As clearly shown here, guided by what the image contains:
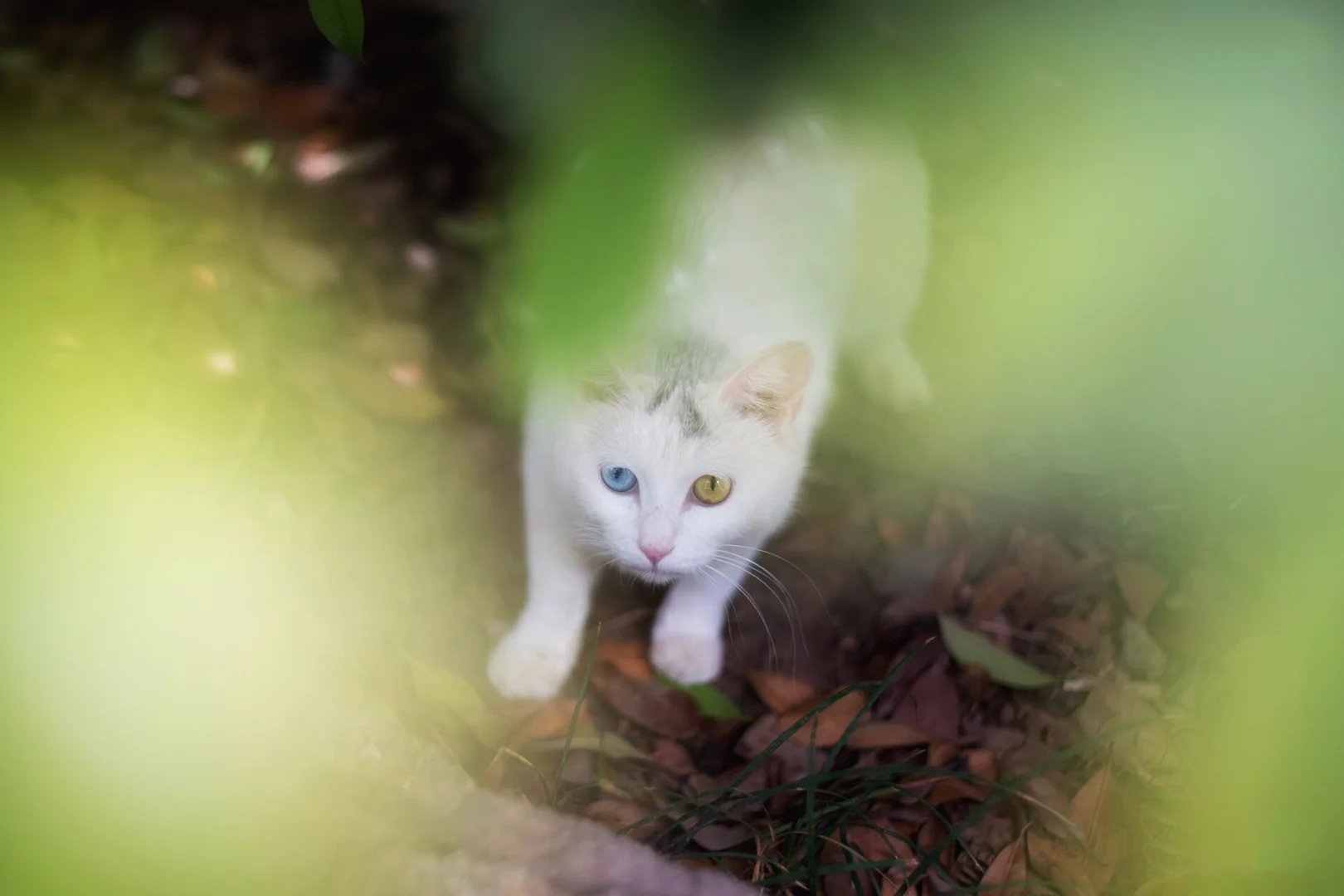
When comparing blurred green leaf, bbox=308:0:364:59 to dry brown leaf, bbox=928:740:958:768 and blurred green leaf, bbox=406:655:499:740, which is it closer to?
blurred green leaf, bbox=406:655:499:740

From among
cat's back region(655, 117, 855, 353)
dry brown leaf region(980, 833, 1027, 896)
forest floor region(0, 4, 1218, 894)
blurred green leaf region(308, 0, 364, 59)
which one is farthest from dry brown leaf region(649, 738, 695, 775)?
blurred green leaf region(308, 0, 364, 59)

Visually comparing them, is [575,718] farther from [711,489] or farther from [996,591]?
[996,591]

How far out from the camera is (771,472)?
2.50 ft

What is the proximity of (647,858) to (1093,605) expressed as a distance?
0.53 metres

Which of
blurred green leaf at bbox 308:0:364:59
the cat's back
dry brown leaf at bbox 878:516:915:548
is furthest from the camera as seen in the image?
dry brown leaf at bbox 878:516:915:548

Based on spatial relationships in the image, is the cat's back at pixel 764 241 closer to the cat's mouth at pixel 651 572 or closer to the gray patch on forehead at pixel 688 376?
the gray patch on forehead at pixel 688 376

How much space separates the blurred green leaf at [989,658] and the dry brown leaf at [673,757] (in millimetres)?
254

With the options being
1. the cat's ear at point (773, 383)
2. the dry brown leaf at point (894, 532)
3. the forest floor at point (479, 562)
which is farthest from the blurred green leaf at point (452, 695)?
the dry brown leaf at point (894, 532)

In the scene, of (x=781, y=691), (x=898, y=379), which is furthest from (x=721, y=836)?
(x=898, y=379)

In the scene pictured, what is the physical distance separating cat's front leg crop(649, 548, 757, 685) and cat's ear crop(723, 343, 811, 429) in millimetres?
157

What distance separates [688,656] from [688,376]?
27cm

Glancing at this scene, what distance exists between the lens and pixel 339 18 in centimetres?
46

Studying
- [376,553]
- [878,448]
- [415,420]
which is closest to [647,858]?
[376,553]

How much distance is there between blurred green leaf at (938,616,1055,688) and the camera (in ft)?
2.52
